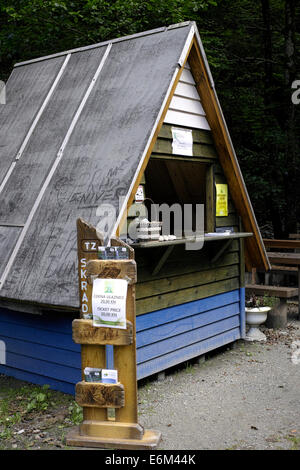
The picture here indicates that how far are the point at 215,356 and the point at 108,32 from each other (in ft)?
21.6

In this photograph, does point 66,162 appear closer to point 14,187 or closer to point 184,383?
point 14,187

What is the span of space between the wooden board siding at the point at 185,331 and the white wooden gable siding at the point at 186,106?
2.16 metres

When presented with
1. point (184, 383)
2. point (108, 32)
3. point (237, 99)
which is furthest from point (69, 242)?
point (237, 99)

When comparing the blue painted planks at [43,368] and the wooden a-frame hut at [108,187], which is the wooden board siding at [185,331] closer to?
the wooden a-frame hut at [108,187]

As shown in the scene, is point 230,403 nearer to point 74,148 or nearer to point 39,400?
point 39,400

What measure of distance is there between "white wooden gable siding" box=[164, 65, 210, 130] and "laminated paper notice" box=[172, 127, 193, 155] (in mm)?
90

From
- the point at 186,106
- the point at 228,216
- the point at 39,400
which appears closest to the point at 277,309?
the point at 228,216

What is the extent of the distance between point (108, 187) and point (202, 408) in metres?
2.36

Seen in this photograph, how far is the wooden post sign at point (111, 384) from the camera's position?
4.01 m

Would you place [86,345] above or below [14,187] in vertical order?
below

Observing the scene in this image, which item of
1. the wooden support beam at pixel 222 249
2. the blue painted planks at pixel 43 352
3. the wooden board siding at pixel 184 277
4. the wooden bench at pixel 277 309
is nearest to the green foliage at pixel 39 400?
the blue painted planks at pixel 43 352

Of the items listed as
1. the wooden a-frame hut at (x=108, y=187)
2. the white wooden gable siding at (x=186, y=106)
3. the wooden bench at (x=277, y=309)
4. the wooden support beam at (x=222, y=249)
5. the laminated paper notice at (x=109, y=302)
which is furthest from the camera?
the wooden bench at (x=277, y=309)

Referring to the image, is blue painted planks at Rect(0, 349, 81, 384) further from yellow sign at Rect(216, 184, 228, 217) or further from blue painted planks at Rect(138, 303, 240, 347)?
yellow sign at Rect(216, 184, 228, 217)
